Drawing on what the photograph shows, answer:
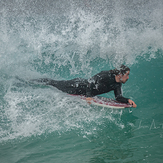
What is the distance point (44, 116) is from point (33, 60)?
12.1 feet

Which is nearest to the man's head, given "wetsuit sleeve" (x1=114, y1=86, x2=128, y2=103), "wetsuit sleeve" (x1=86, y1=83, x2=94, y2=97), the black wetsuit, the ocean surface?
the black wetsuit

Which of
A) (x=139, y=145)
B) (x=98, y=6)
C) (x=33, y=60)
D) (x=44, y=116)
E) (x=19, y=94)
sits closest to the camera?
(x=139, y=145)

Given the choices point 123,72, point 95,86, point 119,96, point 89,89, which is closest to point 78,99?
point 89,89

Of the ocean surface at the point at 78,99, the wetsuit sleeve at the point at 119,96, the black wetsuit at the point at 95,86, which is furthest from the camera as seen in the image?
the wetsuit sleeve at the point at 119,96

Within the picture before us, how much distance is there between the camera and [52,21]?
10688 millimetres

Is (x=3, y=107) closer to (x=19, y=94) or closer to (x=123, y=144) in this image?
(x=19, y=94)

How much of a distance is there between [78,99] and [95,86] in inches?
26.0

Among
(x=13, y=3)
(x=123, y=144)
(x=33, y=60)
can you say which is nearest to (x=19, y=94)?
(x=33, y=60)

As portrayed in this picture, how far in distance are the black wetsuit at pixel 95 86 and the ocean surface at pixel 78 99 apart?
22 cm

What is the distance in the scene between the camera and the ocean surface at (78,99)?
2.80 meters

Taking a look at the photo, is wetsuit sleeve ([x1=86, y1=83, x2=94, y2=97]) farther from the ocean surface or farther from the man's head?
the man's head

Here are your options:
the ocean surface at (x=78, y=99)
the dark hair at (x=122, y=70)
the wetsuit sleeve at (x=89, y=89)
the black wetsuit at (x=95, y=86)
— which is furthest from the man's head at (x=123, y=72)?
the ocean surface at (x=78, y=99)

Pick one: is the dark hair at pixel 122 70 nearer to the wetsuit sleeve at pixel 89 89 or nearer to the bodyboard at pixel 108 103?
the wetsuit sleeve at pixel 89 89

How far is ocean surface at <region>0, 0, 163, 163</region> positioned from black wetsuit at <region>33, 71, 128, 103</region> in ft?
0.72
